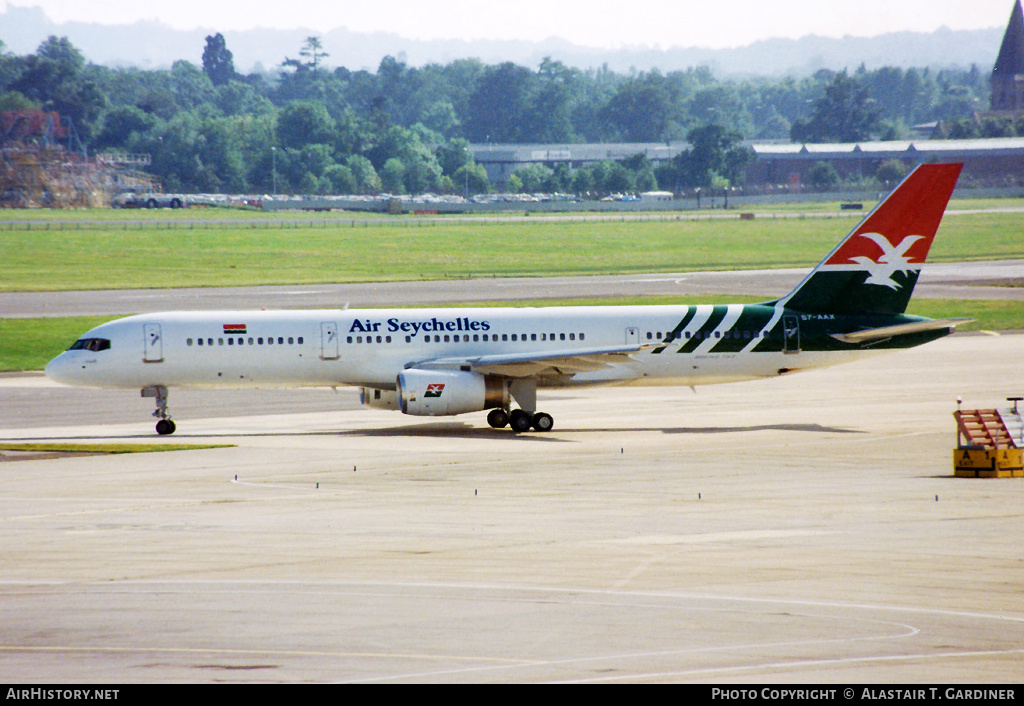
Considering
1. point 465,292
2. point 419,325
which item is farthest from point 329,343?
point 465,292

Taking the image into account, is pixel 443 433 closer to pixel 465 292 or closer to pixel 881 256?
pixel 881 256

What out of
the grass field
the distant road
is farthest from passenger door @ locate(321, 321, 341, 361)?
the grass field

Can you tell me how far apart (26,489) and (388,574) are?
14.0m

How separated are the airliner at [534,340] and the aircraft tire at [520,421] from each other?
1.4 inches

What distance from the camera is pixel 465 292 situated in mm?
90125

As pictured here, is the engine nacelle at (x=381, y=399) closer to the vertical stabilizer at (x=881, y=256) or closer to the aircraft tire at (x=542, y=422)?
the aircraft tire at (x=542, y=422)

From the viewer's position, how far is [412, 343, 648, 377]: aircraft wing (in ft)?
139

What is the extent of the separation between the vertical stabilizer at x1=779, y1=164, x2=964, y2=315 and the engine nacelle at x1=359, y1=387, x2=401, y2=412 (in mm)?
14776

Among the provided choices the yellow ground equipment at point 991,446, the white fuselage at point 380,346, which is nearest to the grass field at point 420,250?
the white fuselage at point 380,346

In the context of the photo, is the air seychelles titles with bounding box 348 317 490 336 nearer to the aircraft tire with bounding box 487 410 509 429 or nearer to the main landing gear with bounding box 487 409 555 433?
the aircraft tire with bounding box 487 410 509 429

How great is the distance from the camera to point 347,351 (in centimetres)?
4419

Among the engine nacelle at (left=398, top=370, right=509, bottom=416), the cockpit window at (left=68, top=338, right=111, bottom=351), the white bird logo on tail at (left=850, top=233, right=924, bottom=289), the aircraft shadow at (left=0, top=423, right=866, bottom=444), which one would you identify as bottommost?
the aircraft shadow at (left=0, top=423, right=866, bottom=444)

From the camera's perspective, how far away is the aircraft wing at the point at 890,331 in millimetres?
44000

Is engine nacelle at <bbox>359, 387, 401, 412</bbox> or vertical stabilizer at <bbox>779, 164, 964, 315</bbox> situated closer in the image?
engine nacelle at <bbox>359, 387, 401, 412</bbox>
